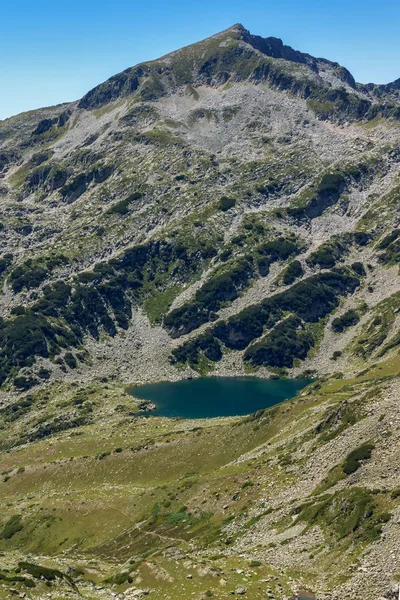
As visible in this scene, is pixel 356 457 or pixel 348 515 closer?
pixel 348 515

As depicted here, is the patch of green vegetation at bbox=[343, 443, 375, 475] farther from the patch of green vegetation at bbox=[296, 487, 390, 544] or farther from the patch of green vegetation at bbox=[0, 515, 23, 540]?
the patch of green vegetation at bbox=[0, 515, 23, 540]

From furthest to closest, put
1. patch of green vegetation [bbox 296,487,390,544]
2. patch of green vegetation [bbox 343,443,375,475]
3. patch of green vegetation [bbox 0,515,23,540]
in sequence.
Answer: patch of green vegetation [bbox 0,515,23,540]
patch of green vegetation [bbox 343,443,375,475]
patch of green vegetation [bbox 296,487,390,544]

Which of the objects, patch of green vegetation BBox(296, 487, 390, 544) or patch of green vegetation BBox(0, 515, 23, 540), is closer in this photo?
patch of green vegetation BBox(296, 487, 390, 544)

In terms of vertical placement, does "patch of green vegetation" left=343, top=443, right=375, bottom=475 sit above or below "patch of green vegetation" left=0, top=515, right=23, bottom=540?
above

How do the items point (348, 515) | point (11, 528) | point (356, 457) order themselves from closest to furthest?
point (348, 515)
point (356, 457)
point (11, 528)

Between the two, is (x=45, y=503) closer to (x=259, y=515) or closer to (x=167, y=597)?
(x=259, y=515)

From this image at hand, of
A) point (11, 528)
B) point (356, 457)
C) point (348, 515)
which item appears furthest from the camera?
point (11, 528)

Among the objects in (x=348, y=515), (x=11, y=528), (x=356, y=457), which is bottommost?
(x=11, y=528)

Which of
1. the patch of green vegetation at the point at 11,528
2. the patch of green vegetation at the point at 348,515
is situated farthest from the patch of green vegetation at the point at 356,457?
the patch of green vegetation at the point at 11,528

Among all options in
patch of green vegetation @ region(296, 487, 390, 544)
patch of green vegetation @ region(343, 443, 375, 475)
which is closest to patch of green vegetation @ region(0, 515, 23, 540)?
patch of green vegetation @ region(296, 487, 390, 544)

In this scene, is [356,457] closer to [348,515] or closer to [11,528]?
[348,515]

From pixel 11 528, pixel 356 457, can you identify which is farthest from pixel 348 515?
pixel 11 528

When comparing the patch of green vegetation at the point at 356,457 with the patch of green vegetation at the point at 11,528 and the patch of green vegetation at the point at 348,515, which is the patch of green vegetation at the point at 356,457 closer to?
the patch of green vegetation at the point at 348,515
